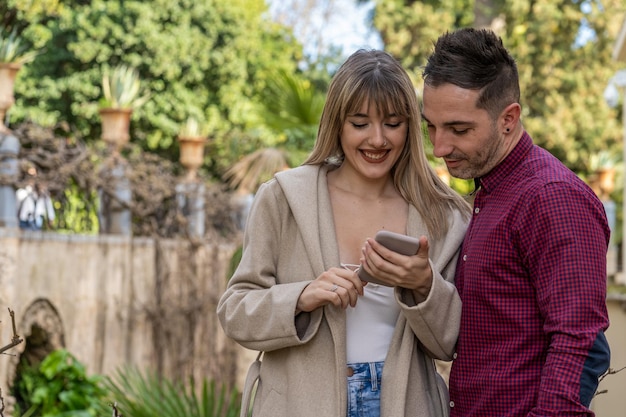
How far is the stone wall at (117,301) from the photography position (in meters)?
8.02

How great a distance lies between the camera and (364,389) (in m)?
2.50

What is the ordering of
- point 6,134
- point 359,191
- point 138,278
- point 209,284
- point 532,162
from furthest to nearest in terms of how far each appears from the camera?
point 209,284 < point 138,278 < point 6,134 < point 359,191 < point 532,162

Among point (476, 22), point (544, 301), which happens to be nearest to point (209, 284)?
point (544, 301)

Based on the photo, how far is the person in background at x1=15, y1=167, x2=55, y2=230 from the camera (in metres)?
8.27

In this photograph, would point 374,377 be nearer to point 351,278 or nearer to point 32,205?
point 351,278

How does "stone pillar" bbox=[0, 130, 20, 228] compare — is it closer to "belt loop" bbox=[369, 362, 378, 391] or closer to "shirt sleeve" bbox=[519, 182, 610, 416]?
"belt loop" bbox=[369, 362, 378, 391]

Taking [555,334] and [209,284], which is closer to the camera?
[555,334]

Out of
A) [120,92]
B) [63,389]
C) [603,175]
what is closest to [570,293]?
[63,389]

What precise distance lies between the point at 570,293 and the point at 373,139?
761 millimetres

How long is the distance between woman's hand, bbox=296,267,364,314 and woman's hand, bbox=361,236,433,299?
7 centimetres

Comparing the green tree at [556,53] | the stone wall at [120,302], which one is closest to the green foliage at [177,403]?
the stone wall at [120,302]

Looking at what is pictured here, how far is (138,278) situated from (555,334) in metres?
8.46

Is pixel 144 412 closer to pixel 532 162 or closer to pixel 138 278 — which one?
pixel 532 162

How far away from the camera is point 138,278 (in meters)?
10.1
